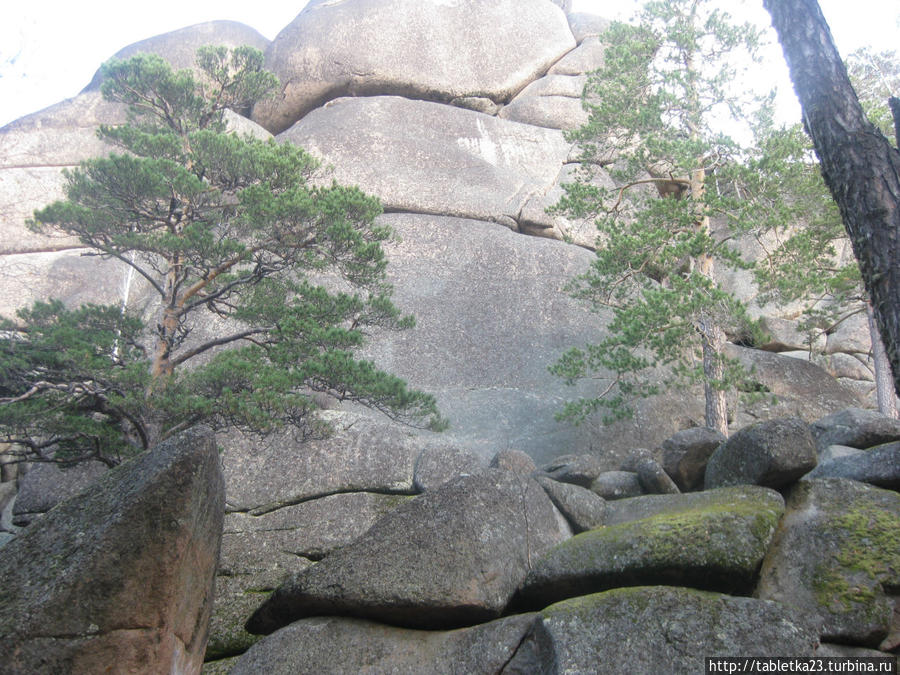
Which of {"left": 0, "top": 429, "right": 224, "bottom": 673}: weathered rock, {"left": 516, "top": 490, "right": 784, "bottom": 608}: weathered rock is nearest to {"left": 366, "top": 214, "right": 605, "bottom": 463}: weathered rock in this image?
{"left": 516, "top": 490, "right": 784, "bottom": 608}: weathered rock

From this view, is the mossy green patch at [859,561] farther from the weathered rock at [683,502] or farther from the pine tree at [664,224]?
the pine tree at [664,224]

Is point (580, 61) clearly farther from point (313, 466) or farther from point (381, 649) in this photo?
point (381, 649)

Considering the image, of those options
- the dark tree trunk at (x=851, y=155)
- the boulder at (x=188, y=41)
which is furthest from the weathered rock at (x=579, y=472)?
the boulder at (x=188, y=41)

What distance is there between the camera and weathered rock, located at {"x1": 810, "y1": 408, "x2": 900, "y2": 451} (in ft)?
22.0

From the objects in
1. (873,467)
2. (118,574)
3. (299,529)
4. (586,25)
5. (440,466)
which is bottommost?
(299,529)

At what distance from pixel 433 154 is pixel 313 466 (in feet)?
36.5

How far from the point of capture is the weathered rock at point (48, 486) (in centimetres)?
880

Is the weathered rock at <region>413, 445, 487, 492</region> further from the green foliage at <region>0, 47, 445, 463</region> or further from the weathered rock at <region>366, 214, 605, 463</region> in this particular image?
the weathered rock at <region>366, 214, 605, 463</region>

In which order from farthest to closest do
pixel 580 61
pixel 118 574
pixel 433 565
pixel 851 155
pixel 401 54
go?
pixel 580 61
pixel 401 54
pixel 433 565
pixel 851 155
pixel 118 574

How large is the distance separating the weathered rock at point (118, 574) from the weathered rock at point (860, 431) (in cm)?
651

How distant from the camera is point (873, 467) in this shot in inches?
215

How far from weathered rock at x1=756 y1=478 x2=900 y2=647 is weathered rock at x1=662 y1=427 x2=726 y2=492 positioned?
5.93ft

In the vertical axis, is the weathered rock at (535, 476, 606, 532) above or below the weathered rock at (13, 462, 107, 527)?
below

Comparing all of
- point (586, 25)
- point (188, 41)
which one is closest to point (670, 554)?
point (188, 41)
